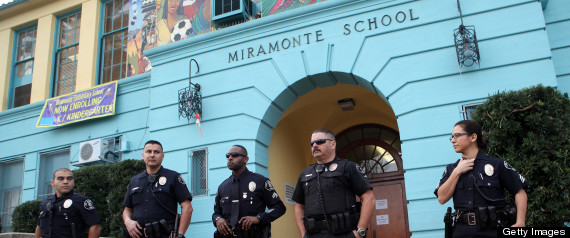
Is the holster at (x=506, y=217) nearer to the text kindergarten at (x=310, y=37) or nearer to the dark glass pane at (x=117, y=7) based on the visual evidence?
the text kindergarten at (x=310, y=37)

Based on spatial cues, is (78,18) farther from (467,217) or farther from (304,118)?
(467,217)

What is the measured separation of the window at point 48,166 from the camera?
37.6 ft

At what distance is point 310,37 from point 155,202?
13.7ft

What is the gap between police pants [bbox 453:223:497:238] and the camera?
3916 mm

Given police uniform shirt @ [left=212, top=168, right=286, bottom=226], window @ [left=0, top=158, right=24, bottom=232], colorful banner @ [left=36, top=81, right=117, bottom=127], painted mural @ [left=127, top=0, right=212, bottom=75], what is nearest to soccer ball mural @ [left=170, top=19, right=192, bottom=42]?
painted mural @ [left=127, top=0, right=212, bottom=75]

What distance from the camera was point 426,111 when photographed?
7242 mm

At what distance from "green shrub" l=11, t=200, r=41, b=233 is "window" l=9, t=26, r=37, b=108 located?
430 centimetres

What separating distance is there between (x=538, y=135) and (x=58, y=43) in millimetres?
11767

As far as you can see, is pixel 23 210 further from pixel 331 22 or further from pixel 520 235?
pixel 520 235

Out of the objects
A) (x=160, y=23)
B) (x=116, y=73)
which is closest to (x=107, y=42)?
(x=116, y=73)

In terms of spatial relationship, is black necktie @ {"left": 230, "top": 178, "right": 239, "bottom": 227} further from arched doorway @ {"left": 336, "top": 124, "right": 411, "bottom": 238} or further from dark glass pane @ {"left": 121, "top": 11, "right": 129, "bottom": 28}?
dark glass pane @ {"left": 121, "top": 11, "right": 129, "bottom": 28}

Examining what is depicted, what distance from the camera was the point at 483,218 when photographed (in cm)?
392

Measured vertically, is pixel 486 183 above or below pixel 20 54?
below

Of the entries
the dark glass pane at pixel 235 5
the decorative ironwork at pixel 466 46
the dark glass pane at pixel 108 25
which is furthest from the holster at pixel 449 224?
the dark glass pane at pixel 108 25
